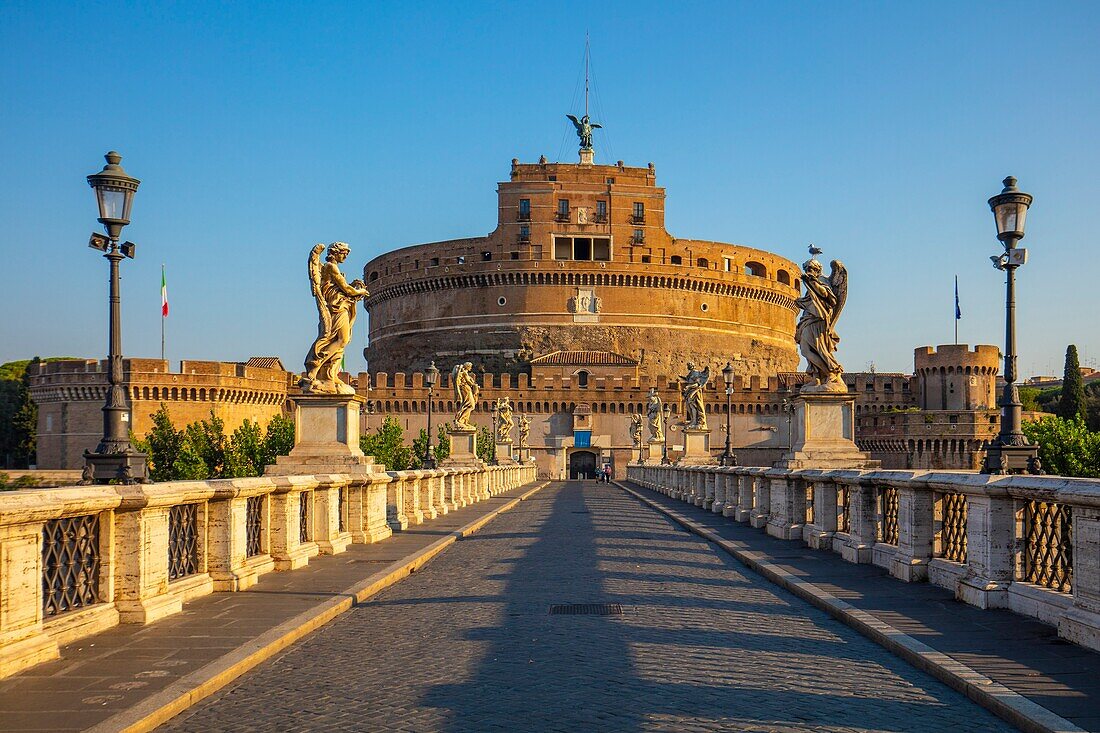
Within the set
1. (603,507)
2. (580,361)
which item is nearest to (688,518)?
(603,507)

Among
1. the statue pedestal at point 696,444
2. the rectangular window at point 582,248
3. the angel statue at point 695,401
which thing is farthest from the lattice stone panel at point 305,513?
the rectangular window at point 582,248

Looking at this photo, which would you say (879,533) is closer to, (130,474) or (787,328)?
(130,474)

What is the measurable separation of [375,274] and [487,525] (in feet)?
303

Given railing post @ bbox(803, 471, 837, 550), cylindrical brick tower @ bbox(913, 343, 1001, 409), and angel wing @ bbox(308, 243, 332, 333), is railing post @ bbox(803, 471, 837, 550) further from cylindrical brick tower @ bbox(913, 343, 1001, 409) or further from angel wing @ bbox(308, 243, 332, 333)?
cylindrical brick tower @ bbox(913, 343, 1001, 409)

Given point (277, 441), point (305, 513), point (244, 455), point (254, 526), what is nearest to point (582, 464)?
point (277, 441)

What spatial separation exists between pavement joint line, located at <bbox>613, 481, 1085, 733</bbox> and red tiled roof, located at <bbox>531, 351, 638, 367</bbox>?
265ft

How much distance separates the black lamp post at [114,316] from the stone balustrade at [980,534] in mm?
7068

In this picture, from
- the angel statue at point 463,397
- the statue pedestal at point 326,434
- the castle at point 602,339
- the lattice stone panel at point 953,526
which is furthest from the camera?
the castle at point 602,339

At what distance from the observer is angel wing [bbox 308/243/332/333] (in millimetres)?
15047

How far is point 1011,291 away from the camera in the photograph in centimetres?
1221

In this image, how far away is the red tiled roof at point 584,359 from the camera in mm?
91875

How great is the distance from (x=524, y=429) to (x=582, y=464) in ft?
31.1

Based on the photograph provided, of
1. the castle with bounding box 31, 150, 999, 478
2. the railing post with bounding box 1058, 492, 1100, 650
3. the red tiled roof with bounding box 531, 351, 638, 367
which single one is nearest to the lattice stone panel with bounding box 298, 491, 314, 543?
the railing post with bounding box 1058, 492, 1100, 650

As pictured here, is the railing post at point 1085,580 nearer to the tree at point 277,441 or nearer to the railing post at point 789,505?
the railing post at point 789,505
